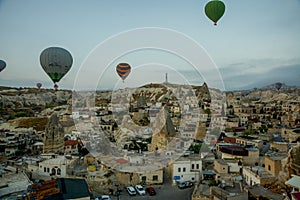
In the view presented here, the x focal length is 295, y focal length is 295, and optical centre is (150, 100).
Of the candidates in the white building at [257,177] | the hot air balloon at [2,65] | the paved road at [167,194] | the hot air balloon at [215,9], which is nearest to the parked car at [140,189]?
the paved road at [167,194]

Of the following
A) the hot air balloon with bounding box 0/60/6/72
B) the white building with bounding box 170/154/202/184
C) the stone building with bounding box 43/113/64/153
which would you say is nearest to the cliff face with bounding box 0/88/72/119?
the hot air balloon with bounding box 0/60/6/72

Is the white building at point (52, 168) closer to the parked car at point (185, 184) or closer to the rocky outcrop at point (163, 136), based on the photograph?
the parked car at point (185, 184)

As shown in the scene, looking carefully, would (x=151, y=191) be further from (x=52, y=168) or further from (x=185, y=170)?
(x=52, y=168)

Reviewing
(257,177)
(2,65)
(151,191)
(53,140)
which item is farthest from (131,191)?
(2,65)

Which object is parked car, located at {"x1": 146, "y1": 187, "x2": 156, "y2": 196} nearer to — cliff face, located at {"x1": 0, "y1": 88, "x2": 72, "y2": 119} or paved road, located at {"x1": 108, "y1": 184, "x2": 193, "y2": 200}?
paved road, located at {"x1": 108, "y1": 184, "x2": 193, "y2": 200}

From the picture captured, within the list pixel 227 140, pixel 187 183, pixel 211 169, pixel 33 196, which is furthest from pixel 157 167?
pixel 227 140

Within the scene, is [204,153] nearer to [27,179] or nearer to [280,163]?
[280,163]
